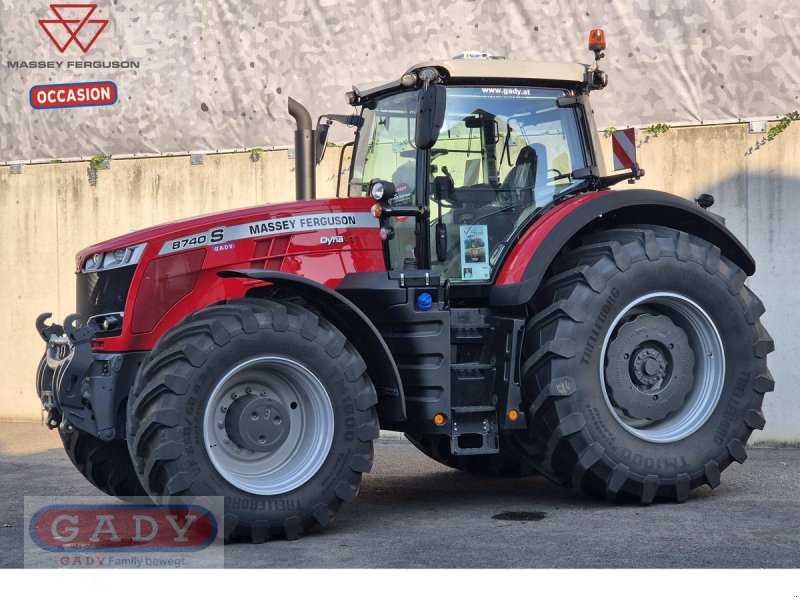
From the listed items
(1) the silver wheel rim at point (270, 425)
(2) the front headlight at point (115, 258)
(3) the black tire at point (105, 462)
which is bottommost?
(3) the black tire at point (105, 462)

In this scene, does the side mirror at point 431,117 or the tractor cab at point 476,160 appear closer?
the side mirror at point 431,117

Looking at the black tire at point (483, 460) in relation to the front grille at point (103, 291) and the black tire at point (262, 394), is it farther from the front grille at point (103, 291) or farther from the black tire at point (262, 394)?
the front grille at point (103, 291)

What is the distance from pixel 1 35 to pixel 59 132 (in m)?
1.32

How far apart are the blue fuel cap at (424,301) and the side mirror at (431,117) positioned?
83cm

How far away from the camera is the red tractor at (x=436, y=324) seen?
570cm

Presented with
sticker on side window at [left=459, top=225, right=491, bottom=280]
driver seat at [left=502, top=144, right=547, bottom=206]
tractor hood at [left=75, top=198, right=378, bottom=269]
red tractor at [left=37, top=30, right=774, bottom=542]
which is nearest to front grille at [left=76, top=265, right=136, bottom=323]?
red tractor at [left=37, top=30, right=774, bottom=542]

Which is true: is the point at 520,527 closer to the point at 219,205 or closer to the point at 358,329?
the point at 358,329

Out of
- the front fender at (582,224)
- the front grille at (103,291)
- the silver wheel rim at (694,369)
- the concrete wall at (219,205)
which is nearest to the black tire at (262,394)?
the front grille at (103,291)

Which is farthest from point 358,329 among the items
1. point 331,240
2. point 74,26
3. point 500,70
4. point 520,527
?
point 74,26

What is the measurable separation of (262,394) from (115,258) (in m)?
1.24

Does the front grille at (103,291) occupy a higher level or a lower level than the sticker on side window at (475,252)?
lower

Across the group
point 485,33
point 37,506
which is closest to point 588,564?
point 37,506

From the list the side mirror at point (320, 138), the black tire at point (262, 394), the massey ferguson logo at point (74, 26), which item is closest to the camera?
the black tire at point (262, 394)

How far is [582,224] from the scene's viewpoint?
247 inches
